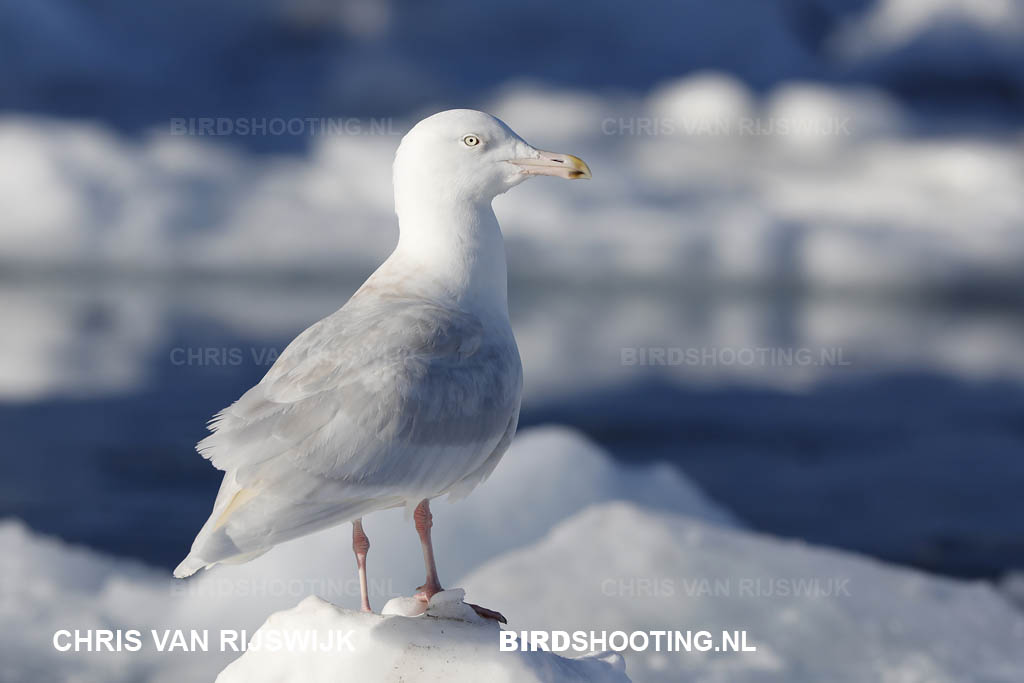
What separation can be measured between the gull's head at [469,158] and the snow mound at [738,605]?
4342 mm

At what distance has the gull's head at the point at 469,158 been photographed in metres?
5.27

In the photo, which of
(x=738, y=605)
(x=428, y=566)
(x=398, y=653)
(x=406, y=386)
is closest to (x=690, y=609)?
(x=738, y=605)

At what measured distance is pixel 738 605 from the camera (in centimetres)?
898

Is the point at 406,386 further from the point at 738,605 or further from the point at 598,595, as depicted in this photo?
the point at 738,605

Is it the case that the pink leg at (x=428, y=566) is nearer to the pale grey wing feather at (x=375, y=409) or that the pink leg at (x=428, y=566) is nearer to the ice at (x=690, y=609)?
the pale grey wing feather at (x=375, y=409)

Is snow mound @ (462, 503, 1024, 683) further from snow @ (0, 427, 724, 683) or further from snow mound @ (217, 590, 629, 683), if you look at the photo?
snow mound @ (217, 590, 629, 683)

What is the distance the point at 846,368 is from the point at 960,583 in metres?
28.1

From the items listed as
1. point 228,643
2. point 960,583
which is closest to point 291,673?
point 228,643

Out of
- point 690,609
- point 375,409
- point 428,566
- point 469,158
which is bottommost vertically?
point 690,609

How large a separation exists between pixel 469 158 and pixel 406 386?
1.28m

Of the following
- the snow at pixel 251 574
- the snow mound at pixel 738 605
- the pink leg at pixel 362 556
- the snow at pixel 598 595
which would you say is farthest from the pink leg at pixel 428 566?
the snow at pixel 251 574

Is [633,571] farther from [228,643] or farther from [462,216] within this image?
[462,216]

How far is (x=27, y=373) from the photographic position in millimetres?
34125

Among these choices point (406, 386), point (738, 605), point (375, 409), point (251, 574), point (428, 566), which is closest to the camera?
point (375, 409)
